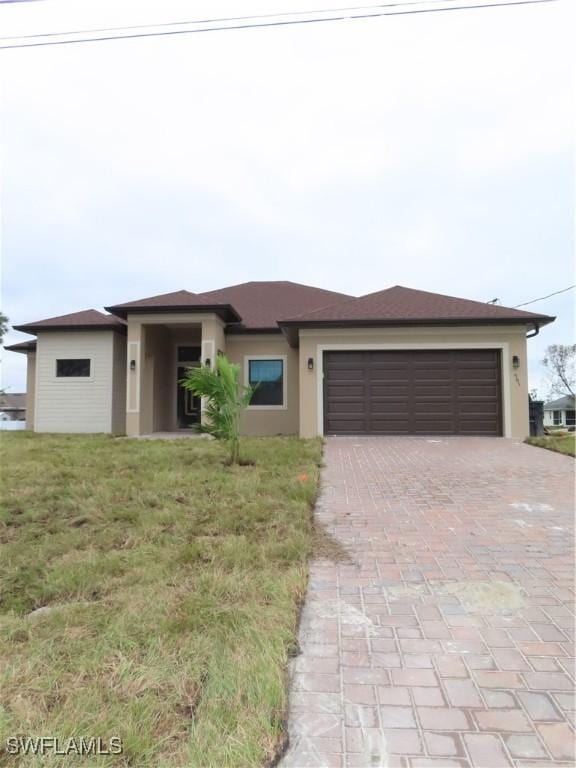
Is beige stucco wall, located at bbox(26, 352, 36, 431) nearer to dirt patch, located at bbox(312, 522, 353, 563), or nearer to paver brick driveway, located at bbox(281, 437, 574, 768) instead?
paver brick driveway, located at bbox(281, 437, 574, 768)

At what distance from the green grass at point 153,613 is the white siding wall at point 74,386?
26.3ft

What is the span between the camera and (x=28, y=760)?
63.7 inches

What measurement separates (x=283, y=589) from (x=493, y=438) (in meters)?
9.70

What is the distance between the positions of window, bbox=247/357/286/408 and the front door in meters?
2.50

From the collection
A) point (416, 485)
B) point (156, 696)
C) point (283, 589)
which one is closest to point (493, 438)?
point (416, 485)

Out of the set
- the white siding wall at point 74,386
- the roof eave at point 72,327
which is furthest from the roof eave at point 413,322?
the white siding wall at point 74,386

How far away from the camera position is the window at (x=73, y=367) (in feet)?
45.3

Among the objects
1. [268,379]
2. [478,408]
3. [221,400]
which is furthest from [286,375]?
[221,400]

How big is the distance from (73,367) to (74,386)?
634mm

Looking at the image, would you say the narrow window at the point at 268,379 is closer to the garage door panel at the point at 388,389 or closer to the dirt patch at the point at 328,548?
the garage door panel at the point at 388,389

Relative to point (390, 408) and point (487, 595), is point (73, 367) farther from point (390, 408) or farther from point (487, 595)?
point (487, 595)

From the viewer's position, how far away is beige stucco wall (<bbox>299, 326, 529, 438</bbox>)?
36.8ft

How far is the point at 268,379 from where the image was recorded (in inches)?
545

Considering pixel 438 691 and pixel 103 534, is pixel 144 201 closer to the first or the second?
pixel 103 534
